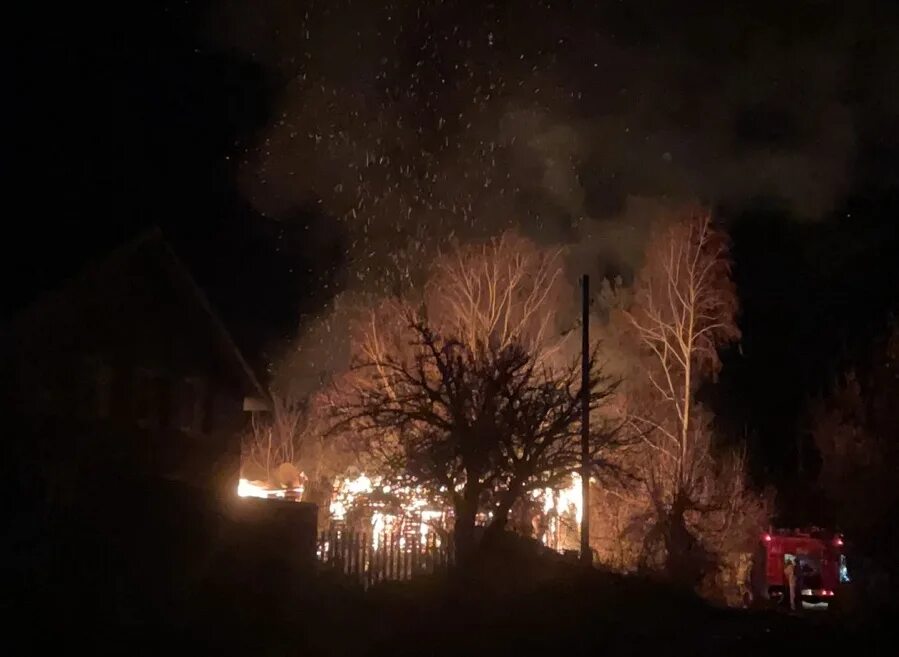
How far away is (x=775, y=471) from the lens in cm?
5203

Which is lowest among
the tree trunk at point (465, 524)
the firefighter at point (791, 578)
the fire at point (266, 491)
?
the firefighter at point (791, 578)

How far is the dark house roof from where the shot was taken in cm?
1647

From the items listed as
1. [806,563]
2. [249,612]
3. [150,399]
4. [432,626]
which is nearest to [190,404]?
[150,399]

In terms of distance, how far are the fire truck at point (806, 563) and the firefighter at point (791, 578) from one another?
9cm

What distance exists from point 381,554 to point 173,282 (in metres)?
7.90

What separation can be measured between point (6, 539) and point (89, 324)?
7479mm

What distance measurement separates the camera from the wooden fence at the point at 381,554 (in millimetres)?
15773

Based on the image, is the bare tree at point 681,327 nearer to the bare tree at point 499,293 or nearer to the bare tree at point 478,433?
the bare tree at point 499,293

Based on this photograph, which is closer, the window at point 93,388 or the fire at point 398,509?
the window at point 93,388

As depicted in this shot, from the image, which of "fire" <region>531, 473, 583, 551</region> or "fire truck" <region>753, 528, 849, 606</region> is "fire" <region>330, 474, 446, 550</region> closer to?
"fire" <region>531, 473, 583, 551</region>

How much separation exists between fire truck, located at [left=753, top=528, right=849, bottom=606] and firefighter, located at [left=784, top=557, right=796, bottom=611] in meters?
0.09

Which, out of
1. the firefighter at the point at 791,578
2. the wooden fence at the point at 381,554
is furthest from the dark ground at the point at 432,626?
the firefighter at the point at 791,578

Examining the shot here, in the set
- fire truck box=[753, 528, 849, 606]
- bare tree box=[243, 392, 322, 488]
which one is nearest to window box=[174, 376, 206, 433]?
fire truck box=[753, 528, 849, 606]

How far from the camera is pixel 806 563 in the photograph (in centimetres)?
3550
